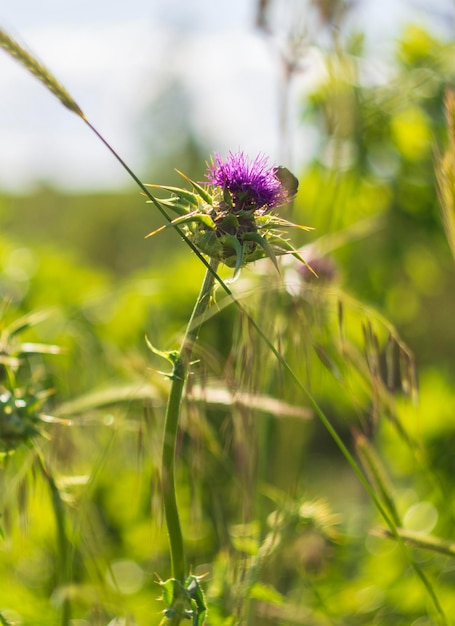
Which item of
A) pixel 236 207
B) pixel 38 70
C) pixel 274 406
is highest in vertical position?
pixel 38 70

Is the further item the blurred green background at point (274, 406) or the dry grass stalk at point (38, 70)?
the blurred green background at point (274, 406)

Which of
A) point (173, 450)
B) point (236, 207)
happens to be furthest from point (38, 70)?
point (173, 450)

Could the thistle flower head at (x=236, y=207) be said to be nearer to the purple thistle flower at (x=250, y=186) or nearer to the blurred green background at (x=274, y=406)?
the purple thistle flower at (x=250, y=186)

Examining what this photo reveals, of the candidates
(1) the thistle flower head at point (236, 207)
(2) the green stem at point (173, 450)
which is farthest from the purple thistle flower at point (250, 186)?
(2) the green stem at point (173, 450)

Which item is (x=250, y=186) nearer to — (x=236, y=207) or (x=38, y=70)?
(x=236, y=207)

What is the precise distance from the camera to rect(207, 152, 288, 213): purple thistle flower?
31.5 inches

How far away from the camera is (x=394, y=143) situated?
2.39 meters

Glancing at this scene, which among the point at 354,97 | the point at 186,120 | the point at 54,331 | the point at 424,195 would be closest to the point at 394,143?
the point at 424,195

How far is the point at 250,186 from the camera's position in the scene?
2.62ft

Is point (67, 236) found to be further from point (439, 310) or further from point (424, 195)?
point (424, 195)

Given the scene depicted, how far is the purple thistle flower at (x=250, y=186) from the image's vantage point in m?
0.80

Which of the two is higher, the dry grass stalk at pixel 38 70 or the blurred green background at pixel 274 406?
the dry grass stalk at pixel 38 70

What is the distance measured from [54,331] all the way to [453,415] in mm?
1072

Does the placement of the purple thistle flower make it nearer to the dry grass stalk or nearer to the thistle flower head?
the thistle flower head
